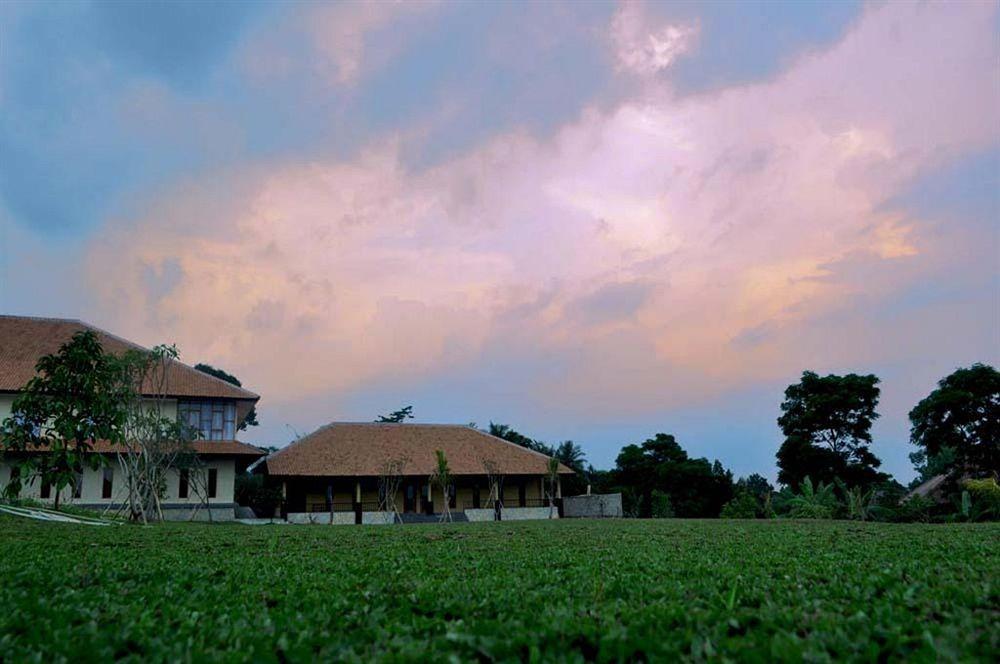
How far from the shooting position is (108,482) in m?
26.7

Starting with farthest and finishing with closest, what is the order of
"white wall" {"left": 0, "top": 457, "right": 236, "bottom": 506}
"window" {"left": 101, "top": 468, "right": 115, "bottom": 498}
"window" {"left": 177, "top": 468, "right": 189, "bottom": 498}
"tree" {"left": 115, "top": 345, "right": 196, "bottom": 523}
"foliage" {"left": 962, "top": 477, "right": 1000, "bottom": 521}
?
"window" {"left": 177, "top": 468, "right": 189, "bottom": 498}
"window" {"left": 101, "top": 468, "right": 115, "bottom": 498}
"white wall" {"left": 0, "top": 457, "right": 236, "bottom": 506}
"foliage" {"left": 962, "top": 477, "right": 1000, "bottom": 521}
"tree" {"left": 115, "top": 345, "right": 196, "bottom": 523}

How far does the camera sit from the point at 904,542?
7.83 metres

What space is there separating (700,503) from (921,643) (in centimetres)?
3562

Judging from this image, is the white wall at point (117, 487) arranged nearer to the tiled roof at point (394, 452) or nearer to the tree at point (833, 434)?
the tiled roof at point (394, 452)

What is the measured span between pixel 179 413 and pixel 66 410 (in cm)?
1277

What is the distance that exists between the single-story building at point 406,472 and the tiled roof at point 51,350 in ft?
12.0

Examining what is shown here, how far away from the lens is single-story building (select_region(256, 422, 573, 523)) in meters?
29.4

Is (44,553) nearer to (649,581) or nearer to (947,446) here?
(649,581)

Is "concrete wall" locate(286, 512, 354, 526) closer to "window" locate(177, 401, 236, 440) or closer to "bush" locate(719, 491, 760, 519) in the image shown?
"window" locate(177, 401, 236, 440)

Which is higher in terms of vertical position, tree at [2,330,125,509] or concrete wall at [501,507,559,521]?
tree at [2,330,125,509]

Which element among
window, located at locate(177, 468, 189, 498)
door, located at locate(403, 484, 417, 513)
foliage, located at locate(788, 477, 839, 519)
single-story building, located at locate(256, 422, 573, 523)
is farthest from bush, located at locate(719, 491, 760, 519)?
window, located at locate(177, 468, 189, 498)

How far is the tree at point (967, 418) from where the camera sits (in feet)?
104

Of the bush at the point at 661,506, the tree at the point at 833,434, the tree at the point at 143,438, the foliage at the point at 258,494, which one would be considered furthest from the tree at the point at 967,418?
the tree at the point at 143,438

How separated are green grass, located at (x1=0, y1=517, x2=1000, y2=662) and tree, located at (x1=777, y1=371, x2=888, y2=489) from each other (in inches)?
1326
